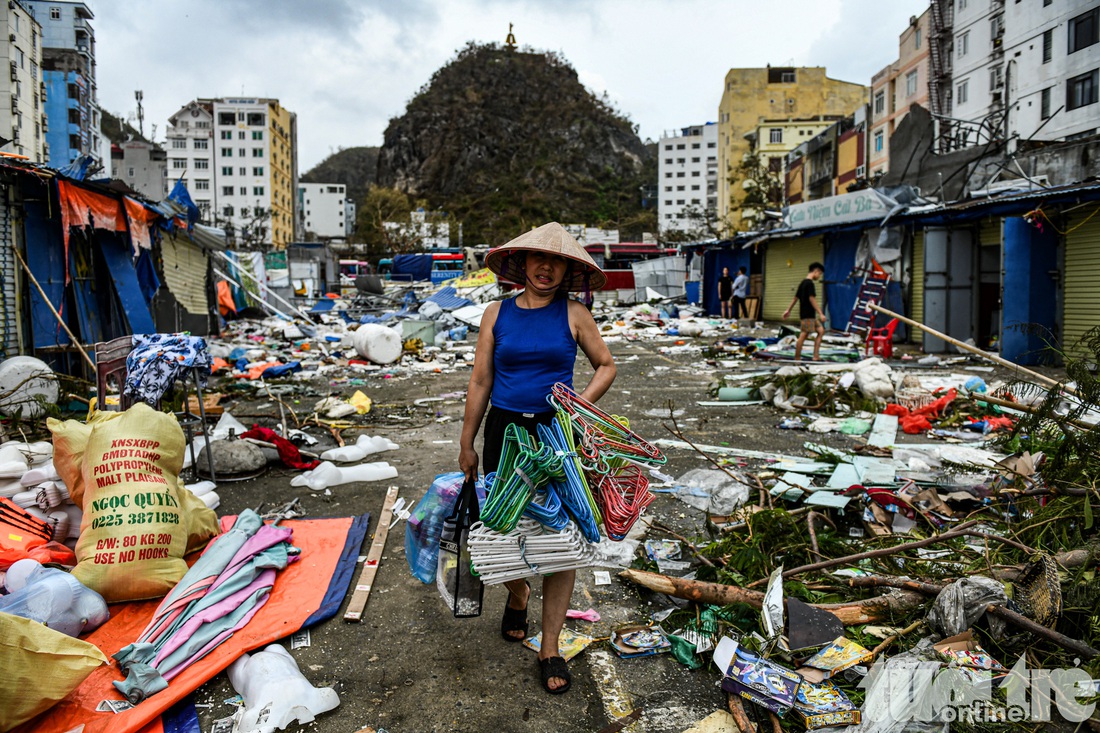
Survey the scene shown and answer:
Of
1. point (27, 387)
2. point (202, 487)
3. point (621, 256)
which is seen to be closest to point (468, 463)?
point (202, 487)

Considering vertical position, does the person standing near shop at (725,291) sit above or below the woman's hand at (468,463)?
above

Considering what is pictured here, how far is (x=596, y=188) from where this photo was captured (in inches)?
3526

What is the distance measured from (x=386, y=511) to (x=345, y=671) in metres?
1.75

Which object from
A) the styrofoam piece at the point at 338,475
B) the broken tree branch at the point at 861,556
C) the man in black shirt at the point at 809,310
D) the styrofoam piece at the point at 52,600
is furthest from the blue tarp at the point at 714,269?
the styrofoam piece at the point at 52,600

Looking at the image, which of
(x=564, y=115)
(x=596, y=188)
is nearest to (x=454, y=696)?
(x=596, y=188)

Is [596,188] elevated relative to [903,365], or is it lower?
elevated

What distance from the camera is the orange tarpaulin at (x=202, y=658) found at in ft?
7.47

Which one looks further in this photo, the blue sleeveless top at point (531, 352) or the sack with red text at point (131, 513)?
the sack with red text at point (131, 513)

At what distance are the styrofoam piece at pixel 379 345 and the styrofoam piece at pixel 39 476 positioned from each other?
8.39m

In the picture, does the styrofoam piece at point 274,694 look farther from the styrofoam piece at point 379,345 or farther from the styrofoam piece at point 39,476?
the styrofoam piece at point 379,345

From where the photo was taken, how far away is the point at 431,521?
275cm

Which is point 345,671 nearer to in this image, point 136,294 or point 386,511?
point 386,511

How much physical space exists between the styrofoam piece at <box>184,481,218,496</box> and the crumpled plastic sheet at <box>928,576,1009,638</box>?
4254mm

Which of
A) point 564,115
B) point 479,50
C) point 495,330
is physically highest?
point 479,50
